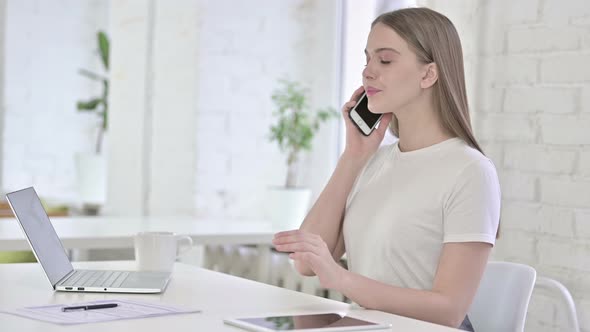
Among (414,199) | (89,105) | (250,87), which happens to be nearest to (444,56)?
(414,199)

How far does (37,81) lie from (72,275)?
160 inches

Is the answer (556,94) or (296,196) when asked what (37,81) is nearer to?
(296,196)

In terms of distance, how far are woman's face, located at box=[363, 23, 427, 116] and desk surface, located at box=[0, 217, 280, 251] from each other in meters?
0.91

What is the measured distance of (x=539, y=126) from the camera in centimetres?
225

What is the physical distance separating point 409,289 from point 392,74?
47cm

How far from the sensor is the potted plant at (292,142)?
3.21 m

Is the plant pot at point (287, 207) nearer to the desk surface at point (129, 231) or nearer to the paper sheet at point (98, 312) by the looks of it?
the desk surface at point (129, 231)

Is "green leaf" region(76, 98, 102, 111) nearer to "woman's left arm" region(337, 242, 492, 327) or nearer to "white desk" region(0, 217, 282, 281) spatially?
"white desk" region(0, 217, 282, 281)

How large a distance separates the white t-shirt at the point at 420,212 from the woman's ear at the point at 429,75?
0.13 metres

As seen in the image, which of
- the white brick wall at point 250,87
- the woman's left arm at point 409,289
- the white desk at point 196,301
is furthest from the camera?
the white brick wall at point 250,87

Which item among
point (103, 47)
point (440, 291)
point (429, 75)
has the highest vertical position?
point (103, 47)

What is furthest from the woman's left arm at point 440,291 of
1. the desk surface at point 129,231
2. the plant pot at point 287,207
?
the plant pot at point 287,207

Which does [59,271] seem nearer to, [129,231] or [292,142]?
[129,231]

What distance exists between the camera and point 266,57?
3.67m
